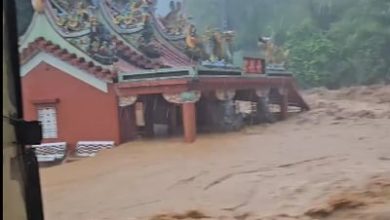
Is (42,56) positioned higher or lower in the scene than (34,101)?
higher

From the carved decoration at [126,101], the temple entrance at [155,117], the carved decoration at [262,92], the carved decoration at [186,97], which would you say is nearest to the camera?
the carved decoration at [186,97]

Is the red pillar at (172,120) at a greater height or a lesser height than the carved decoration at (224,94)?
lesser

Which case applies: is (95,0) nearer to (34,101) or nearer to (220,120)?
(34,101)

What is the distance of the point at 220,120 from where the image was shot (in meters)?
8.52

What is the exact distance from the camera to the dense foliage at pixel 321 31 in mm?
13734

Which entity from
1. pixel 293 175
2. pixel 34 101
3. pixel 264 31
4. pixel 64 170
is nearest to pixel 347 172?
pixel 293 175

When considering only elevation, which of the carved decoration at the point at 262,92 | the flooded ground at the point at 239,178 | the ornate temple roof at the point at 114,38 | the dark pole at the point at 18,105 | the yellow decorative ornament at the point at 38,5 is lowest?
the flooded ground at the point at 239,178

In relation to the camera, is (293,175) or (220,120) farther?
(220,120)

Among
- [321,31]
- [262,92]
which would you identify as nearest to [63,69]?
[262,92]

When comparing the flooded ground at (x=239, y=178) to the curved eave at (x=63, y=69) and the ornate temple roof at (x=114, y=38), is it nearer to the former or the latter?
the curved eave at (x=63, y=69)

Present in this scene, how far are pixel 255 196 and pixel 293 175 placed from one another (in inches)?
35.0

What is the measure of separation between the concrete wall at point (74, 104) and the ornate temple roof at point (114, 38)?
232 mm

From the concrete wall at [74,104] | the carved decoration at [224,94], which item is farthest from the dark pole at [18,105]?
the carved decoration at [224,94]

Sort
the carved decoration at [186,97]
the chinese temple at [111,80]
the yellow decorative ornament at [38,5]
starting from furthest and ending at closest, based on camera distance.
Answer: the yellow decorative ornament at [38,5], the chinese temple at [111,80], the carved decoration at [186,97]
